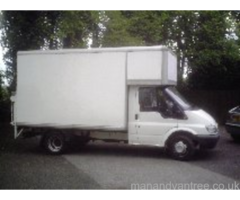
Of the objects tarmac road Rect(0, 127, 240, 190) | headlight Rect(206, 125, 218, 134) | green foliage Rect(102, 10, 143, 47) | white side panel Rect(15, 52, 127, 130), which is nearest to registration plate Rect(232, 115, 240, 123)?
tarmac road Rect(0, 127, 240, 190)

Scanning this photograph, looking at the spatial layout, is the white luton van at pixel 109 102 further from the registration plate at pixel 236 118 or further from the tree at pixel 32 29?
the tree at pixel 32 29

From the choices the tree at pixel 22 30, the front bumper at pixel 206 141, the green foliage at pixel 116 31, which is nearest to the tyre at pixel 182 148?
the front bumper at pixel 206 141

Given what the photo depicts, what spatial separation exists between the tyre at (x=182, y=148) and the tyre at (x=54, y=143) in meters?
3.20

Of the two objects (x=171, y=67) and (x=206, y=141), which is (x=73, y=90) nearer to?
(x=171, y=67)

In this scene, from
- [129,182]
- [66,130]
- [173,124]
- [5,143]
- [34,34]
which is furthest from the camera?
[34,34]

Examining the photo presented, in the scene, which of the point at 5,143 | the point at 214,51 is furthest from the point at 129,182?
the point at 214,51

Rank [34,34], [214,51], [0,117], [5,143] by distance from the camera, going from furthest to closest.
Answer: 1. [214,51]
2. [0,117]
3. [34,34]
4. [5,143]

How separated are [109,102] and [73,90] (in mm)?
1136

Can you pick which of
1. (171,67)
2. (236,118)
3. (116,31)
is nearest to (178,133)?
(171,67)

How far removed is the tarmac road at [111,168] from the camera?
8.00 metres

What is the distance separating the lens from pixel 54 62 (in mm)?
10984

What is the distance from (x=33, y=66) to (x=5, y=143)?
3.42 m

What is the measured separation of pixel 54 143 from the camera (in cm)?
1122
